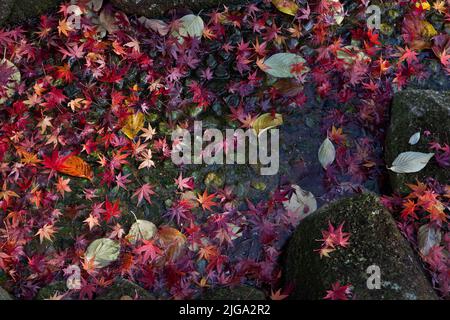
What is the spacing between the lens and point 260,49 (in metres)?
3.29

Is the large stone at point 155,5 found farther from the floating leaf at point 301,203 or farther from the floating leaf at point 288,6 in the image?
the floating leaf at point 301,203

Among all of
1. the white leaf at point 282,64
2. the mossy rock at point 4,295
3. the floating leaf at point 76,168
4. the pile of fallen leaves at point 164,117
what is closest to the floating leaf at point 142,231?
the pile of fallen leaves at point 164,117

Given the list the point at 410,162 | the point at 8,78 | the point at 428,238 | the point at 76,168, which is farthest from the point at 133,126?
the point at 428,238

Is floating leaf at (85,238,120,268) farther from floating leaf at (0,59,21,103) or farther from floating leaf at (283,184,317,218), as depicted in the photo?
floating leaf at (0,59,21,103)

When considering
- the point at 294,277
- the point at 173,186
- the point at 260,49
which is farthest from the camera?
the point at 260,49

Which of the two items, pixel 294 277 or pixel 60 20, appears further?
pixel 60 20

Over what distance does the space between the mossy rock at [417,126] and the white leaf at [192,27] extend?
137 cm

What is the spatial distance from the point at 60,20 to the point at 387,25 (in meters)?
2.28

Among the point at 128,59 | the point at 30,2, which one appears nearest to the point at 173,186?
the point at 128,59

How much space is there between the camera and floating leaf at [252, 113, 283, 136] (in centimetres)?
316

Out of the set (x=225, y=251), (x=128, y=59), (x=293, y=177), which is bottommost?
(x=225, y=251)

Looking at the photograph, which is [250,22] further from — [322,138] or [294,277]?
[294,277]

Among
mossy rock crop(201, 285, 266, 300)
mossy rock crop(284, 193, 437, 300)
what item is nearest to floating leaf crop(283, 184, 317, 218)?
mossy rock crop(284, 193, 437, 300)

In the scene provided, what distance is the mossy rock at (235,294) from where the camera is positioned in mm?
2578
